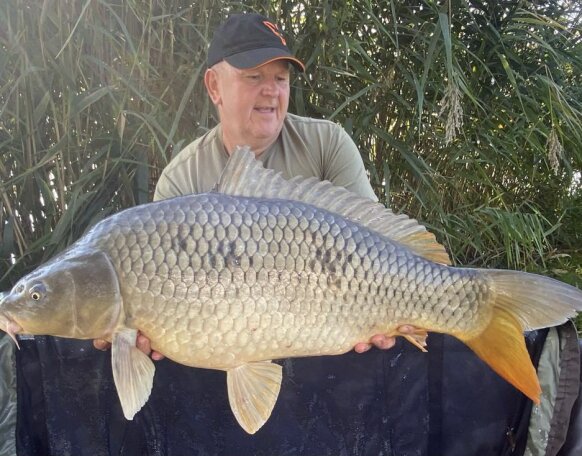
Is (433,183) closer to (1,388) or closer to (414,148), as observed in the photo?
(414,148)

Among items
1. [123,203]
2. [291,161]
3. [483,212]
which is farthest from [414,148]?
[123,203]

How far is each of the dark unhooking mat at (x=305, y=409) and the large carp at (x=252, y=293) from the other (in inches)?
11.7

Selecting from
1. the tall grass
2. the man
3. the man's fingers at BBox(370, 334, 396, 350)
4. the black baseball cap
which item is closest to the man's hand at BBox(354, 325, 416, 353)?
the man's fingers at BBox(370, 334, 396, 350)

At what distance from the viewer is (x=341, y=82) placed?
98.0 inches

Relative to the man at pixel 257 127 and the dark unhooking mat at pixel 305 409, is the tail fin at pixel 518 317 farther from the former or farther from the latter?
the man at pixel 257 127

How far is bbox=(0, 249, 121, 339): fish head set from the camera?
1280 mm

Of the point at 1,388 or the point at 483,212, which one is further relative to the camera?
the point at 483,212

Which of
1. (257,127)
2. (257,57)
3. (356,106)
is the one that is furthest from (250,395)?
(356,106)

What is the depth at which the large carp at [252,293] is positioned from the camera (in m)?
1.29

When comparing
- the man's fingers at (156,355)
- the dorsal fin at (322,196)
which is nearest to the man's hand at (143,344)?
the man's fingers at (156,355)

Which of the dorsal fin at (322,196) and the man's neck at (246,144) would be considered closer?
the dorsal fin at (322,196)

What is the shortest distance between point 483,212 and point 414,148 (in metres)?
0.37

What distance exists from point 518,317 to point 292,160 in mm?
872

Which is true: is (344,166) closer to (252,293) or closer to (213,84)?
(213,84)
